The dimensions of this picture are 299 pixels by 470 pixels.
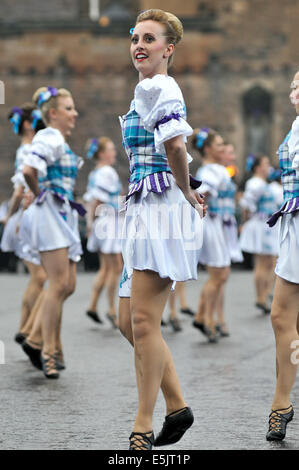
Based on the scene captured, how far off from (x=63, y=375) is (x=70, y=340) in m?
2.51

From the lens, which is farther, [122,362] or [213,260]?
[213,260]

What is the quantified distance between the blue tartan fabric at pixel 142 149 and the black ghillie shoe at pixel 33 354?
345 cm

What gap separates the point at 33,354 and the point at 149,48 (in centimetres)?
376

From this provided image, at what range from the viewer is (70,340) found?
36.3ft

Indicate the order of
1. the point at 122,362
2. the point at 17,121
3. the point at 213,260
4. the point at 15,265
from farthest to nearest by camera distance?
the point at 15,265, the point at 213,260, the point at 17,121, the point at 122,362

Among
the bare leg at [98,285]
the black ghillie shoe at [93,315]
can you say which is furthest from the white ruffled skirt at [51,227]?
the bare leg at [98,285]

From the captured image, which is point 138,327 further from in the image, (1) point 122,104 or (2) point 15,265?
(1) point 122,104

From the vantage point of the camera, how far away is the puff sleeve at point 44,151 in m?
8.29

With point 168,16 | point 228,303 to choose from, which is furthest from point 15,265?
point 168,16

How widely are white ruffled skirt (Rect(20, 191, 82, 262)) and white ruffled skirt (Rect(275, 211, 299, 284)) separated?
256 centimetres

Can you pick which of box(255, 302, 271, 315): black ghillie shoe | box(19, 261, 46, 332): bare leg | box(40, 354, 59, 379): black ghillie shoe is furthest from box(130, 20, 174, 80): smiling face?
box(255, 302, 271, 315): black ghillie shoe

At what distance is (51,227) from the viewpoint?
851 cm

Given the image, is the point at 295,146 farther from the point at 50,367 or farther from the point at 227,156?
the point at 227,156

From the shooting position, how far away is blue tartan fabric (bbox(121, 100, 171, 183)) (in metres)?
5.48
